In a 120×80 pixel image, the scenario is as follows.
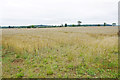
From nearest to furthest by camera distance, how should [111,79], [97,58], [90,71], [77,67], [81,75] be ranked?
1. [111,79]
2. [81,75]
3. [90,71]
4. [77,67]
5. [97,58]

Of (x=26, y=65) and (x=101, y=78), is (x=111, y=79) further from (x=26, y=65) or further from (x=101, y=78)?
(x=26, y=65)

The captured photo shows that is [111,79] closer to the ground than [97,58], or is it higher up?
closer to the ground

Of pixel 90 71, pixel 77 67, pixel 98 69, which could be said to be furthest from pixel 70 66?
pixel 98 69

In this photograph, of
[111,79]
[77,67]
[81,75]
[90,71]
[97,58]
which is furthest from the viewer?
[97,58]

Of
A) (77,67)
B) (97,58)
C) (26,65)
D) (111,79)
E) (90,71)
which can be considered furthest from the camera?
(97,58)

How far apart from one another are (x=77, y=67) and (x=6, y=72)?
11.6 ft

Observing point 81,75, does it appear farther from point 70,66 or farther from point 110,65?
point 110,65

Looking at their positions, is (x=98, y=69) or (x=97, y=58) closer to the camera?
(x=98, y=69)

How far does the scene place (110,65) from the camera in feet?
15.0

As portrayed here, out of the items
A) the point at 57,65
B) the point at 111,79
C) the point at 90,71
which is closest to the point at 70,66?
the point at 57,65

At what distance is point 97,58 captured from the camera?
5.47 metres

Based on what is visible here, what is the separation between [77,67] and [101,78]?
1.24 metres

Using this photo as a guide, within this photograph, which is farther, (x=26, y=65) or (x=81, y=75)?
(x=26, y=65)

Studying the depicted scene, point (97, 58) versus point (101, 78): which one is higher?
point (97, 58)
